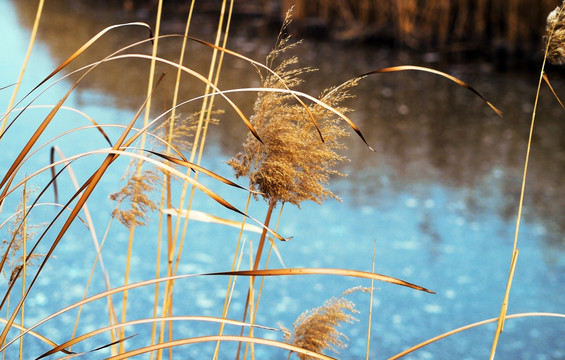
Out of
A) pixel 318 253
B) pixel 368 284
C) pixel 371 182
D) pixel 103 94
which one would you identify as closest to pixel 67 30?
pixel 103 94

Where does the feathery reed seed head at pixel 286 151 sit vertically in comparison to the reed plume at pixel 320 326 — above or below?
above

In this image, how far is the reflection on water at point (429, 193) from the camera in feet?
6.31

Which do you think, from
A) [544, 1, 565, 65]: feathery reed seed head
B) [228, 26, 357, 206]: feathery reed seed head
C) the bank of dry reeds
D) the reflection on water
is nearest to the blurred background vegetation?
the bank of dry reeds

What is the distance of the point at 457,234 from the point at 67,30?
320cm

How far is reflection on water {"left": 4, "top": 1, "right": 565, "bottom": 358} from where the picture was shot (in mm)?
1925

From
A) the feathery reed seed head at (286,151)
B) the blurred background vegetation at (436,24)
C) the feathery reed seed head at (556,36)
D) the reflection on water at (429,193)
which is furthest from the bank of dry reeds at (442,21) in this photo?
the feathery reed seed head at (286,151)

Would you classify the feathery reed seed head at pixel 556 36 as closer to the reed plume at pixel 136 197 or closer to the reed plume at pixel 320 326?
the reed plume at pixel 320 326

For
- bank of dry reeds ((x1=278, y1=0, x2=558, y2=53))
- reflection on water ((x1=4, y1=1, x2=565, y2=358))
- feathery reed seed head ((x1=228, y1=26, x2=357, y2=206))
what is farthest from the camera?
bank of dry reeds ((x1=278, y1=0, x2=558, y2=53))

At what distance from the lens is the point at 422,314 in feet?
6.20

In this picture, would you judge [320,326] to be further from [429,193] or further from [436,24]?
[436,24]

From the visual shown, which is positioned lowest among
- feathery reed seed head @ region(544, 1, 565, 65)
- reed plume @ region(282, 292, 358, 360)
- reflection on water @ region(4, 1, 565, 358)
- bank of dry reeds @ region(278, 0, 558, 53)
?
reed plume @ region(282, 292, 358, 360)

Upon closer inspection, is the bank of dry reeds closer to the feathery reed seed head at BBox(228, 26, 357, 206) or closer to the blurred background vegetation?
the blurred background vegetation

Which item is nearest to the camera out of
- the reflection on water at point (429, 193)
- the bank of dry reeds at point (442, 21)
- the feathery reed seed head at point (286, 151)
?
the feathery reed seed head at point (286, 151)

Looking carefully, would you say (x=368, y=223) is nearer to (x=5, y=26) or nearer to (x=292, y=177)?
(x=292, y=177)
